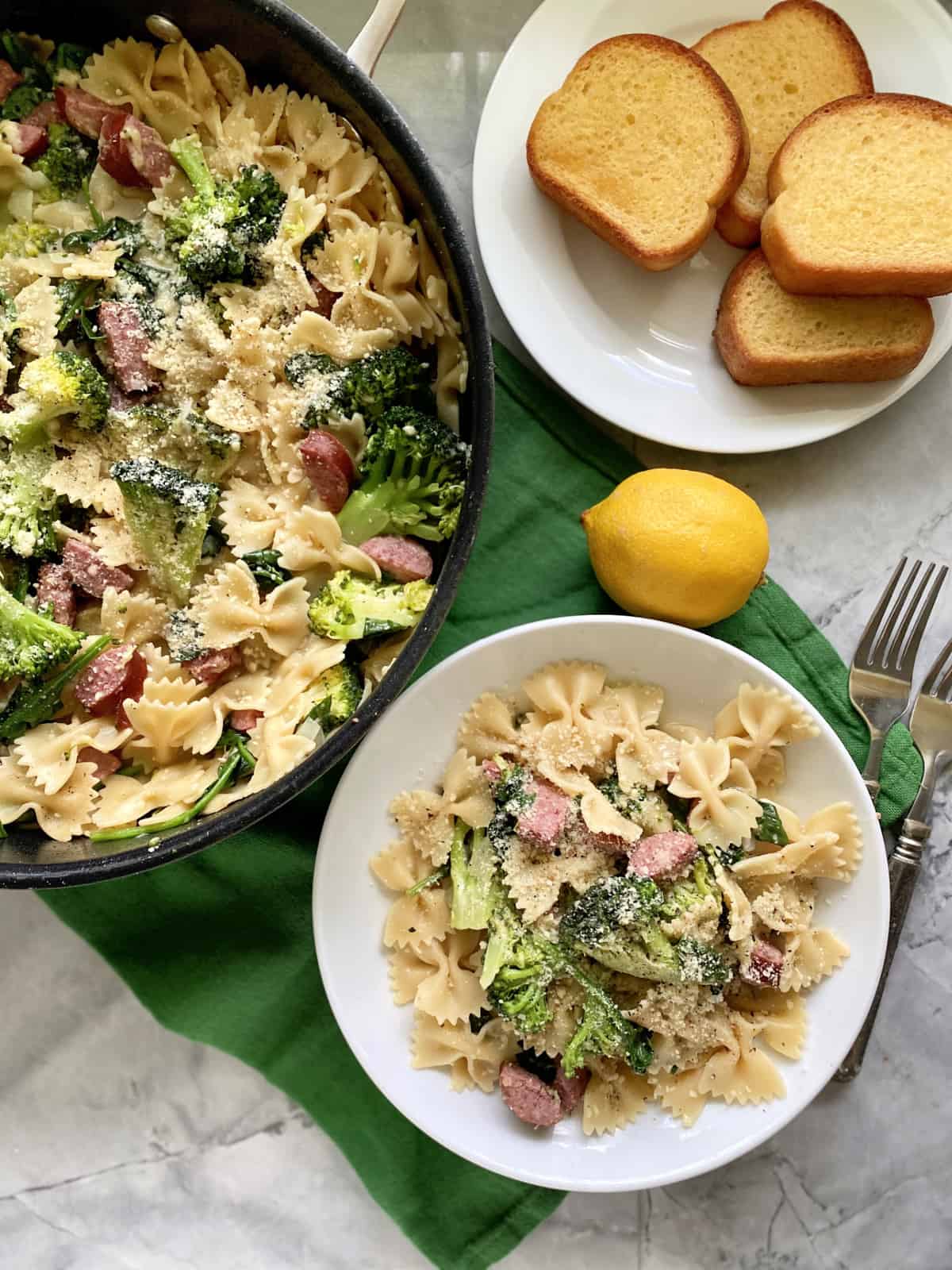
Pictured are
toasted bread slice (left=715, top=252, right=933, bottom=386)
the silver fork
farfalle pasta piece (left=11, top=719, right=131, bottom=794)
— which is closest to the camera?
farfalle pasta piece (left=11, top=719, right=131, bottom=794)

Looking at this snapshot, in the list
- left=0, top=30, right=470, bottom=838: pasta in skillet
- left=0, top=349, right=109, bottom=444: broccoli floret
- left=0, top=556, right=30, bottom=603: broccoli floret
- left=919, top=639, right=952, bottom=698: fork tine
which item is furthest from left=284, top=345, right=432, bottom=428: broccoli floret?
left=919, top=639, right=952, bottom=698: fork tine

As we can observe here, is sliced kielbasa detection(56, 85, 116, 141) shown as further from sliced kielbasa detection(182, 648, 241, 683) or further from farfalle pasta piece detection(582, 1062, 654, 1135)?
farfalle pasta piece detection(582, 1062, 654, 1135)

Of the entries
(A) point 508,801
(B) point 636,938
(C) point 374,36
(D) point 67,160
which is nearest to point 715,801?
(B) point 636,938

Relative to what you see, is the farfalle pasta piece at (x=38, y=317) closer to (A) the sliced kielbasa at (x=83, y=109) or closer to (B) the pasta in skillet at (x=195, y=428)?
(B) the pasta in skillet at (x=195, y=428)

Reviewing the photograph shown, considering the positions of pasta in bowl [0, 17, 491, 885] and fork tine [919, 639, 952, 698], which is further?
fork tine [919, 639, 952, 698]

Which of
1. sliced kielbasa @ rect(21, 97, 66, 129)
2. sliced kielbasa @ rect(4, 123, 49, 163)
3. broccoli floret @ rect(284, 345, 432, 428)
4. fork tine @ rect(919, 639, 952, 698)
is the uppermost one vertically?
fork tine @ rect(919, 639, 952, 698)

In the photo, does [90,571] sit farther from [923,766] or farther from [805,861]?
[923,766]
